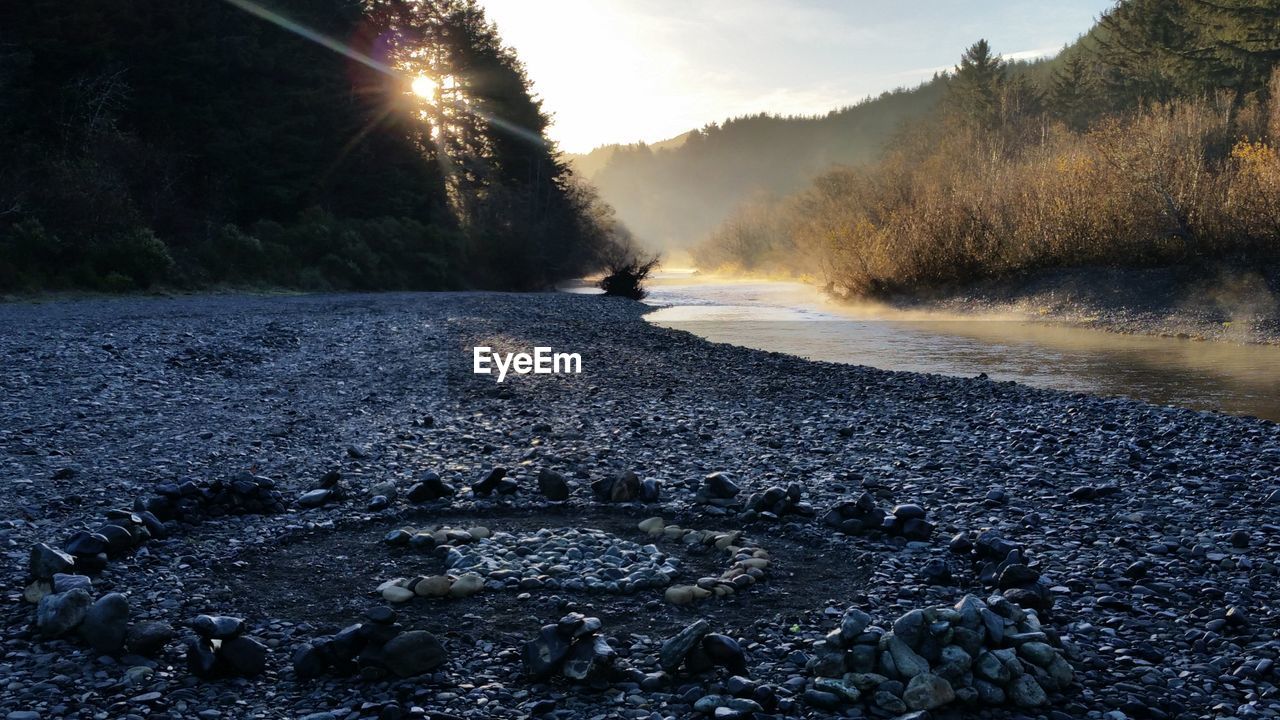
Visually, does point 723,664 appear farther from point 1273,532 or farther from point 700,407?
point 700,407

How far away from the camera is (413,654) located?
4.04m

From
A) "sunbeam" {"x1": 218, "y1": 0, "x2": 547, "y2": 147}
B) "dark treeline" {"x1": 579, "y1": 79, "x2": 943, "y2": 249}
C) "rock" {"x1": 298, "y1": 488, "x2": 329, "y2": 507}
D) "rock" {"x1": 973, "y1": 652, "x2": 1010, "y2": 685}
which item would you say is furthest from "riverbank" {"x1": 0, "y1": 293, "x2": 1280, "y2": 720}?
"dark treeline" {"x1": 579, "y1": 79, "x2": 943, "y2": 249}

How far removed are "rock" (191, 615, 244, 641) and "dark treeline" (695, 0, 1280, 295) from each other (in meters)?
24.8

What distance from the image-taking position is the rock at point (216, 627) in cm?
413

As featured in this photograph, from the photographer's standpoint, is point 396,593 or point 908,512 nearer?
point 396,593

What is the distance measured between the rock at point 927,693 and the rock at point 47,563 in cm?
437

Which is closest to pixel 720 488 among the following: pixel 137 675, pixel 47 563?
pixel 137 675

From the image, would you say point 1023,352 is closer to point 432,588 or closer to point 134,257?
point 432,588

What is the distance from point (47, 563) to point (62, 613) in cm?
75

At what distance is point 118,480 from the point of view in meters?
7.02

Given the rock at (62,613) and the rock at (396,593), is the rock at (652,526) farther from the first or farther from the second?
the rock at (62,613)

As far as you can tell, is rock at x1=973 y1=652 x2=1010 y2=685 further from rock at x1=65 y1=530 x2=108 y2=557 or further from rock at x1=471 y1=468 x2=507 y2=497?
rock at x1=65 y1=530 x2=108 y2=557

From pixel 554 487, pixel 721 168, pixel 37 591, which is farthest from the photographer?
pixel 721 168

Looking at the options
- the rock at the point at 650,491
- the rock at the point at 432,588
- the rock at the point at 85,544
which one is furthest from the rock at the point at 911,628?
the rock at the point at 85,544
